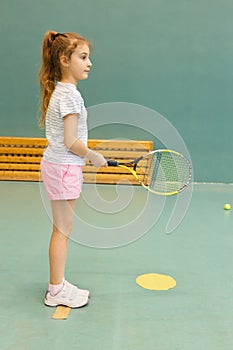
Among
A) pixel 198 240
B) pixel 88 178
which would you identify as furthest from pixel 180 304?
pixel 88 178

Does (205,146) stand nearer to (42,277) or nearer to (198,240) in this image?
(198,240)

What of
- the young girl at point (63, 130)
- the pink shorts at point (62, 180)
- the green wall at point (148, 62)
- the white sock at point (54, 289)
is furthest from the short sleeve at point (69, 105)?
the green wall at point (148, 62)

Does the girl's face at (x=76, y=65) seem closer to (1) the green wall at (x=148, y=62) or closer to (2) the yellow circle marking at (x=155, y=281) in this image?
(2) the yellow circle marking at (x=155, y=281)

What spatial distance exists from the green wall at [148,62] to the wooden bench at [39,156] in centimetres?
14

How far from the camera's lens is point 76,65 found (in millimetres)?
1731

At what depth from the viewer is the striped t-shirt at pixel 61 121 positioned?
1.69 m

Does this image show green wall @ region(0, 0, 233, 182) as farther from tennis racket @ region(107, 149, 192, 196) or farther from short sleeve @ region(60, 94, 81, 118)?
short sleeve @ region(60, 94, 81, 118)

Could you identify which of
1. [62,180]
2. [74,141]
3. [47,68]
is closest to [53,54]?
[47,68]

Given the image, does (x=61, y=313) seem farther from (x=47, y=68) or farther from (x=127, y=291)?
(x=47, y=68)

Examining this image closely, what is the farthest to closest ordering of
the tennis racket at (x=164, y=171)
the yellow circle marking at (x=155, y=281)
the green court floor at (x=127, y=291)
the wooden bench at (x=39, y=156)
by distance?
the wooden bench at (x=39, y=156), the tennis racket at (x=164, y=171), the yellow circle marking at (x=155, y=281), the green court floor at (x=127, y=291)

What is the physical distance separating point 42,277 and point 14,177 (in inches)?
92.4

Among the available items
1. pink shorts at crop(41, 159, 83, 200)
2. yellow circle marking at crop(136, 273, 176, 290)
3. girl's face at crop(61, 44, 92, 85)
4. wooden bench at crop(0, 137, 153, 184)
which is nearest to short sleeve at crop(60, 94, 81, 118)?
girl's face at crop(61, 44, 92, 85)

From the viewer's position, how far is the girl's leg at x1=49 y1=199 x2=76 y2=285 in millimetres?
1795

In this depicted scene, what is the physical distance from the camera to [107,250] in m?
2.52
